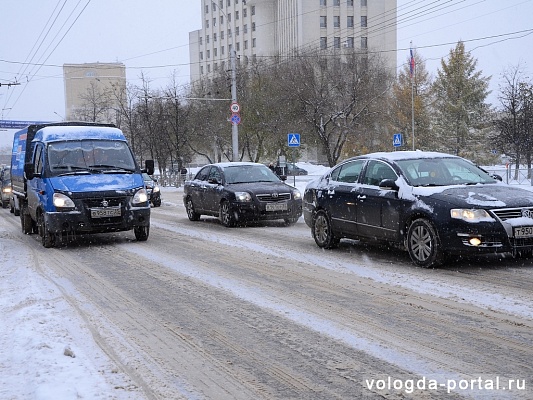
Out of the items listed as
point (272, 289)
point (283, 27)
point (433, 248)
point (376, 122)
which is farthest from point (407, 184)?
point (283, 27)

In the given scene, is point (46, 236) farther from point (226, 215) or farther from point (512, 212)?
point (512, 212)

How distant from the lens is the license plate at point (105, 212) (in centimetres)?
1192

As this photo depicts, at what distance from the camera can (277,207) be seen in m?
15.0

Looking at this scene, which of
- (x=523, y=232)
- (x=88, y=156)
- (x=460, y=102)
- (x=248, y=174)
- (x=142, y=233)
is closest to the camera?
(x=523, y=232)

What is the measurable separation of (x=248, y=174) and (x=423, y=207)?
26.1ft

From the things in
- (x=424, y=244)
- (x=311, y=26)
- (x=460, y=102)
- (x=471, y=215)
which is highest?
(x=311, y=26)

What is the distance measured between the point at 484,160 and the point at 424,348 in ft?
176

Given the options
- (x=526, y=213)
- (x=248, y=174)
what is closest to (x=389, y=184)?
(x=526, y=213)

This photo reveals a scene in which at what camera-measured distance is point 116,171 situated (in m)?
12.8

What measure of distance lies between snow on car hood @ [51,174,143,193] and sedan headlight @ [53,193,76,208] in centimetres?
13

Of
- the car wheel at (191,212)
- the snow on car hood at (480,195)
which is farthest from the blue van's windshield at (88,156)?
the snow on car hood at (480,195)

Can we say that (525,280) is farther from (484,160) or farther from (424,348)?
(484,160)

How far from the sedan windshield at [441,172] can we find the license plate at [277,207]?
5.57m

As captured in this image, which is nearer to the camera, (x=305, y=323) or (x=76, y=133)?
(x=305, y=323)
